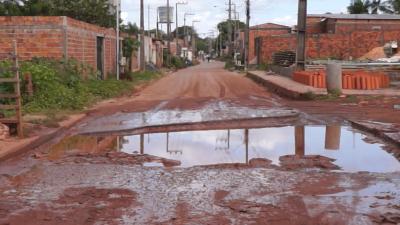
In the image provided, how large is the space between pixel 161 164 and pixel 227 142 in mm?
2457

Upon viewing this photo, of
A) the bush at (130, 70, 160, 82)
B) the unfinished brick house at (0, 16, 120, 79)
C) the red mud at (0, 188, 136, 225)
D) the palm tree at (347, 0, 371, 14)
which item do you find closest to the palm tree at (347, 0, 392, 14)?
the palm tree at (347, 0, 371, 14)

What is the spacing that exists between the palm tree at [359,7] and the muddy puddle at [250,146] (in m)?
73.9

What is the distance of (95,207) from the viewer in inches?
260

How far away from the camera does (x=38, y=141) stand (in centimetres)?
1155

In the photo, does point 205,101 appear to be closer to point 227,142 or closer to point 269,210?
point 227,142

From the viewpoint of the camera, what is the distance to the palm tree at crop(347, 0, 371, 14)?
83188mm

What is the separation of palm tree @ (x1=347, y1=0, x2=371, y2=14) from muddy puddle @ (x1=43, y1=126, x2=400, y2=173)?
73879mm

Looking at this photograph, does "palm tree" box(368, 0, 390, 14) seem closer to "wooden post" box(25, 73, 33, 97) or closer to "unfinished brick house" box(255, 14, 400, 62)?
"unfinished brick house" box(255, 14, 400, 62)

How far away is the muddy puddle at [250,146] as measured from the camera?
31.7 feet

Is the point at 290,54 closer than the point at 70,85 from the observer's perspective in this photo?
No

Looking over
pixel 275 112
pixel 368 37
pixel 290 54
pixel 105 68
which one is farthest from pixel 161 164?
pixel 368 37

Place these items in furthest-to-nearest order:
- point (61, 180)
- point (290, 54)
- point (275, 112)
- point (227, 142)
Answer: point (290, 54), point (275, 112), point (227, 142), point (61, 180)

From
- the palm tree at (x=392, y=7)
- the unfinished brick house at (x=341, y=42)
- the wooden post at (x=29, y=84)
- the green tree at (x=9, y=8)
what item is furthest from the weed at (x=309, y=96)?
the palm tree at (x=392, y=7)

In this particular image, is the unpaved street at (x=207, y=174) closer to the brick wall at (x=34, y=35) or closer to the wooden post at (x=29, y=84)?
the wooden post at (x=29, y=84)
